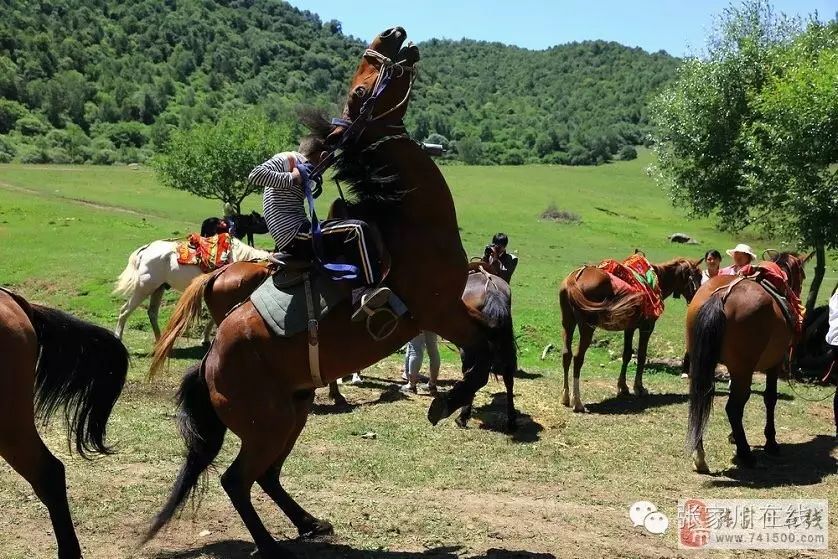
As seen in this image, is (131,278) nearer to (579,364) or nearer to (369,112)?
(579,364)

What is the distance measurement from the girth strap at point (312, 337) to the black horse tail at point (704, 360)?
4772mm

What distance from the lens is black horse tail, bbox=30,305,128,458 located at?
Result: 5.43 metres

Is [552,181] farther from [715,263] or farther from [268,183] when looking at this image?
[268,183]

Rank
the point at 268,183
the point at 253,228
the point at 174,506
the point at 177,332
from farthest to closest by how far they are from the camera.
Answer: the point at 253,228
the point at 177,332
the point at 174,506
the point at 268,183

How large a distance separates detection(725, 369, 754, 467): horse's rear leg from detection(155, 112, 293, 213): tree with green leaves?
1033 inches

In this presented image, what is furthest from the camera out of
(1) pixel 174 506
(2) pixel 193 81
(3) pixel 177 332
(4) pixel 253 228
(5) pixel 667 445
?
(2) pixel 193 81

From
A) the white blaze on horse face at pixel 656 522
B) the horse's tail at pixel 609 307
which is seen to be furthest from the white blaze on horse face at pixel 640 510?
the horse's tail at pixel 609 307

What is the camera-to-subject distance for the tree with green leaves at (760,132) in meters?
15.1

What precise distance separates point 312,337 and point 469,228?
35.4 m

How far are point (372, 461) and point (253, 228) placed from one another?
21.3 feet

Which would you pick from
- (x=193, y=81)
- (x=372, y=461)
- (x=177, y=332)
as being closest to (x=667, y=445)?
(x=372, y=461)

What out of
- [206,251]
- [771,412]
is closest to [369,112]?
[771,412]

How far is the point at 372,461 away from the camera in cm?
788

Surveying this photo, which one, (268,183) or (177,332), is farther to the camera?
(177,332)
